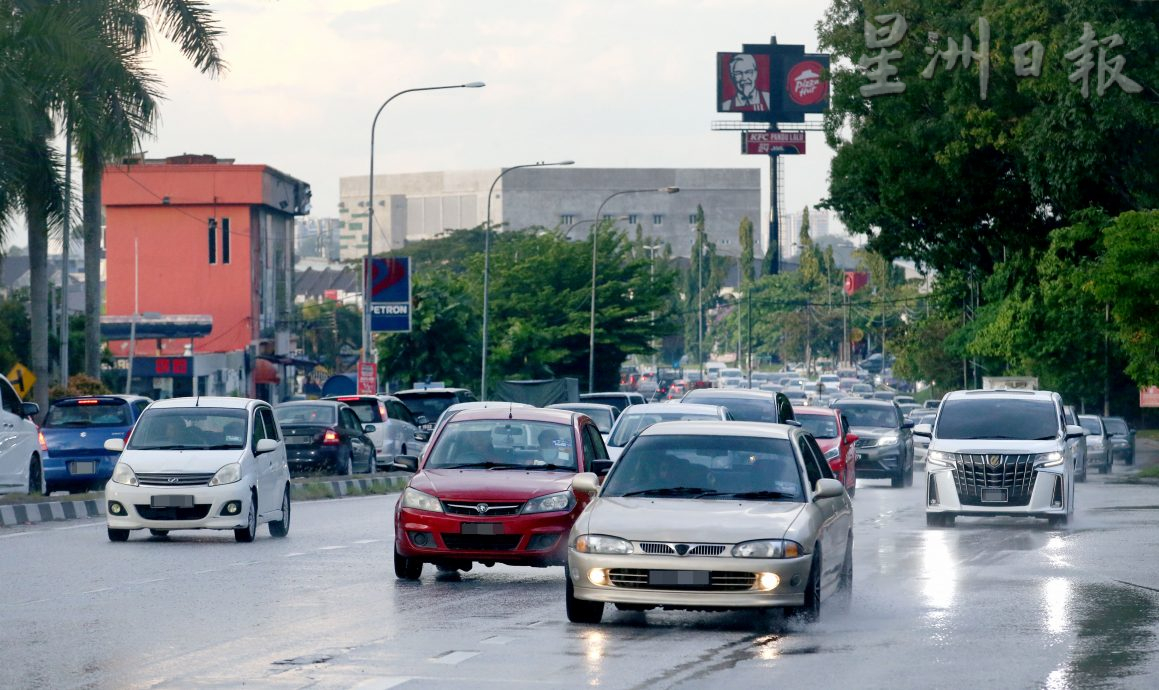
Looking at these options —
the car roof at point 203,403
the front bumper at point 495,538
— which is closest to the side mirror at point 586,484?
the front bumper at point 495,538

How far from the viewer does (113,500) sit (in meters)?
20.9

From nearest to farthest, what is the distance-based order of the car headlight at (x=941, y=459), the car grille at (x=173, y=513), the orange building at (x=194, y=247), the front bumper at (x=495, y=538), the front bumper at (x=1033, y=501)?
the front bumper at (x=495, y=538) < the car grille at (x=173, y=513) < the front bumper at (x=1033, y=501) < the car headlight at (x=941, y=459) < the orange building at (x=194, y=247)

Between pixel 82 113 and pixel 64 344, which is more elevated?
pixel 82 113

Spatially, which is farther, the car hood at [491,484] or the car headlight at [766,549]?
the car hood at [491,484]

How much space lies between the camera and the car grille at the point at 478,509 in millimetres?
15977

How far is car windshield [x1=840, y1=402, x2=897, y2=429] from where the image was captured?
39375 mm

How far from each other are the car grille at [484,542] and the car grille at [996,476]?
10.6m

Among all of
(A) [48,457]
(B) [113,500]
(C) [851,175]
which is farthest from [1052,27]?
(B) [113,500]

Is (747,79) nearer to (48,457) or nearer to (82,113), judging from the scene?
(82,113)

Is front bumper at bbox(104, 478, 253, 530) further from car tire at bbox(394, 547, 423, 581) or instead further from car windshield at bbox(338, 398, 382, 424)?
car windshield at bbox(338, 398, 382, 424)

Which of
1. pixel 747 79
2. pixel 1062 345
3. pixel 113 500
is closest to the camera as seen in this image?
pixel 113 500

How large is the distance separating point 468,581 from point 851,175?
32.7 meters

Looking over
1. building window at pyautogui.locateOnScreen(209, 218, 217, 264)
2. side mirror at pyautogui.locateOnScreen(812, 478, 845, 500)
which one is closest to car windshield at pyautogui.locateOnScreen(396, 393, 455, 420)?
side mirror at pyautogui.locateOnScreen(812, 478, 845, 500)

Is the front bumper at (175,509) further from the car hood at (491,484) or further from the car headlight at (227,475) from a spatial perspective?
the car hood at (491,484)
